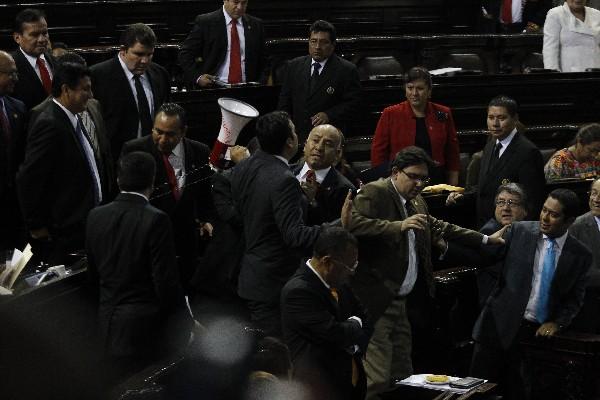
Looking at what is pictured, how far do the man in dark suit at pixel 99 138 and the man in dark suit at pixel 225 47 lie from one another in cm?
169

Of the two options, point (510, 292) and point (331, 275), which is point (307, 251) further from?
point (510, 292)

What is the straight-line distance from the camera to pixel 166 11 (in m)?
9.01

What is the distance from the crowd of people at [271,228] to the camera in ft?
14.5

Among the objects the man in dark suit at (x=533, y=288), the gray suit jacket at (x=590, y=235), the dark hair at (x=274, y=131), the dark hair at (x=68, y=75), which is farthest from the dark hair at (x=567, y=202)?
the dark hair at (x=68, y=75)

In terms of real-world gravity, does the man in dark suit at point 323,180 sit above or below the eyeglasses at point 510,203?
above

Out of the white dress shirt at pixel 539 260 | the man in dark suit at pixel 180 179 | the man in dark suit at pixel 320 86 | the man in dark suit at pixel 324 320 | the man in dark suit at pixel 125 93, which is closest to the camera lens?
the man in dark suit at pixel 324 320

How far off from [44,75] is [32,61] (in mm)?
97

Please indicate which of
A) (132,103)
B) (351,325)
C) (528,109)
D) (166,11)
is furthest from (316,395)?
(166,11)

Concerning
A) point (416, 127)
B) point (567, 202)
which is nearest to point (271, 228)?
point (567, 202)

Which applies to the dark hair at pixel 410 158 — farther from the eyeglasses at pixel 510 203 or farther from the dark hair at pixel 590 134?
the dark hair at pixel 590 134

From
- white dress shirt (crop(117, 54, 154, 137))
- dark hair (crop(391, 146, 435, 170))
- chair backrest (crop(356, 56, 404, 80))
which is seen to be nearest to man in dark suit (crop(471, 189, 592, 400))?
dark hair (crop(391, 146, 435, 170))

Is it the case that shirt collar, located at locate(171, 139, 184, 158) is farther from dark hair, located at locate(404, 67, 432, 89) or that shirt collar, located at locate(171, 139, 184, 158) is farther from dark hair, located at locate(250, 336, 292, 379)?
dark hair, located at locate(250, 336, 292, 379)

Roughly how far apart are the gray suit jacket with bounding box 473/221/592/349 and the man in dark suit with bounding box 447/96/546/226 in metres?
0.58

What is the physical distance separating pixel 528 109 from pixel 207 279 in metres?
3.75
